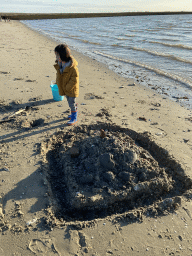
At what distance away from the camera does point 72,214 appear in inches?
110

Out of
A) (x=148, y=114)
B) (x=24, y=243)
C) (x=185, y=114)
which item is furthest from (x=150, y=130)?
(x=24, y=243)

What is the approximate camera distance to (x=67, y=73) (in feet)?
13.1

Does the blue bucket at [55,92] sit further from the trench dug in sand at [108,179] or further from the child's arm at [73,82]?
the trench dug in sand at [108,179]

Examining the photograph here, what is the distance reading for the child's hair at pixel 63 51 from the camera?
3.59 m

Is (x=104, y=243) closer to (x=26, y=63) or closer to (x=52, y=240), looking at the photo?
(x=52, y=240)

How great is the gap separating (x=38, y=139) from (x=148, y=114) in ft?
10.4

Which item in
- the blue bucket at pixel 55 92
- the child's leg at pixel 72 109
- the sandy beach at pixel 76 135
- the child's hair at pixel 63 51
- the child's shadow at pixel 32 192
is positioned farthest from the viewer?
the blue bucket at pixel 55 92

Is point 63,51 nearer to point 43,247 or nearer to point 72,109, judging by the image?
point 72,109

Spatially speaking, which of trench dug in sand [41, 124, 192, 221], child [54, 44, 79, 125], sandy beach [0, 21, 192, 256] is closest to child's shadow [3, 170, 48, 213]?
sandy beach [0, 21, 192, 256]

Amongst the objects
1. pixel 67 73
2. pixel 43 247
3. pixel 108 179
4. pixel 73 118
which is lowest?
pixel 43 247

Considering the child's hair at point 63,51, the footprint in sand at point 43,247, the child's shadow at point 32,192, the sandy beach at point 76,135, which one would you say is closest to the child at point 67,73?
the child's hair at point 63,51

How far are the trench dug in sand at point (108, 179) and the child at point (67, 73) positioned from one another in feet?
3.99

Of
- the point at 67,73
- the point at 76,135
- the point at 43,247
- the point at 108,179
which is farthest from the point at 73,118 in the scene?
the point at 43,247

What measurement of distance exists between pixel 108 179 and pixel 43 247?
1349 mm
